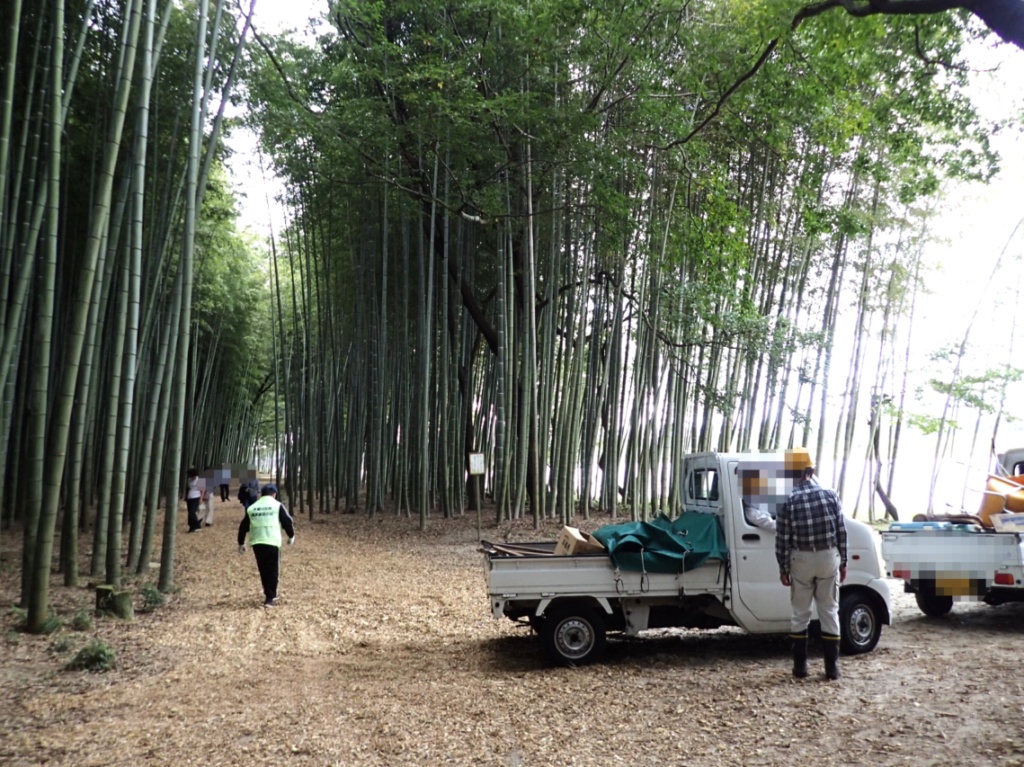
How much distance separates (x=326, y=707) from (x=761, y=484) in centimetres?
258

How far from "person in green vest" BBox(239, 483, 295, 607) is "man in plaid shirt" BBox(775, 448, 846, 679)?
3.81m

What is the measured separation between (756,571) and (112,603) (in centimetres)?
423

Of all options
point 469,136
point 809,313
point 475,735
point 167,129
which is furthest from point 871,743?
point 809,313

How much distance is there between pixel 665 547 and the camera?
4.33m

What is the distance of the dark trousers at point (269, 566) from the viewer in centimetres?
625

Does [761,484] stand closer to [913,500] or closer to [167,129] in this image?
[167,129]

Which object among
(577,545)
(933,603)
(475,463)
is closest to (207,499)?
(475,463)

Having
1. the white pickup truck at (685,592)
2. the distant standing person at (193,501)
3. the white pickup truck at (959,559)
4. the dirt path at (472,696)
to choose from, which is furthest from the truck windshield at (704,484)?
the distant standing person at (193,501)

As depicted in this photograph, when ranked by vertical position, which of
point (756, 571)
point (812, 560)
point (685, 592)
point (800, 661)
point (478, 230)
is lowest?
point (800, 661)

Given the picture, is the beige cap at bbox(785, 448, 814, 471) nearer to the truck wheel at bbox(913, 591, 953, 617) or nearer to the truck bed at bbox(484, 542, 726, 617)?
the truck bed at bbox(484, 542, 726, 617)

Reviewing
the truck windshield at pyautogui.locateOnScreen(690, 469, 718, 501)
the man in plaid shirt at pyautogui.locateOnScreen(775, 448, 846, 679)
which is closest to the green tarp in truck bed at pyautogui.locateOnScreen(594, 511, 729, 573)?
the truck windshield at pyautogui.locateOnScreen(690, 469, 718, 501)

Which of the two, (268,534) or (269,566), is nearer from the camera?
(268,534)

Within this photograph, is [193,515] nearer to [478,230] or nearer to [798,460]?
[478,230]

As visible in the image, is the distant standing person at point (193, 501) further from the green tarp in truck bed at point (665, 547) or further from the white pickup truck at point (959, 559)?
the white pickup truck at point (959, 559)
